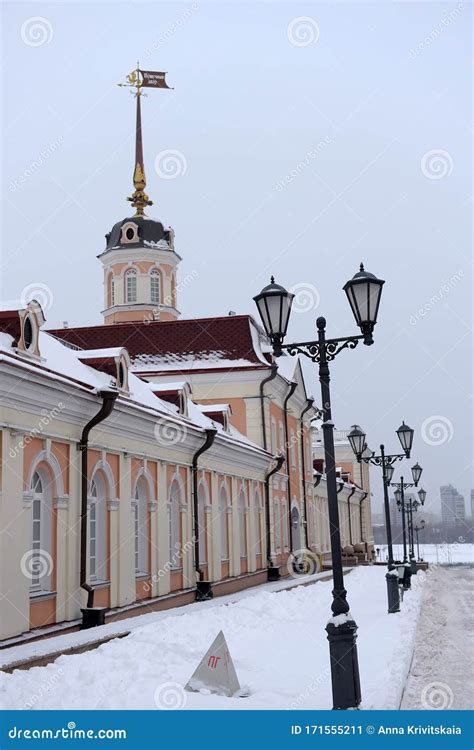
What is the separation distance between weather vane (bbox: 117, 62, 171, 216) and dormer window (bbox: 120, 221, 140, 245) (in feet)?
3.26

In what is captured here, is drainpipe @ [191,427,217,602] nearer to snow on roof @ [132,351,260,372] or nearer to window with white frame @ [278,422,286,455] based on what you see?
snow on roof @ [132,351,260,372]

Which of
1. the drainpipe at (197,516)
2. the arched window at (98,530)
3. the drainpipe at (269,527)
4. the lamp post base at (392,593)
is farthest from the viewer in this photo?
the drainpipe at (269,527)

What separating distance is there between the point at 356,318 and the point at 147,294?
85.0ft

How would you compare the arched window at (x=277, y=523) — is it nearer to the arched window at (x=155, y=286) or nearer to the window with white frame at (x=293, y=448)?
the window with white frame at (x=293, y=448)

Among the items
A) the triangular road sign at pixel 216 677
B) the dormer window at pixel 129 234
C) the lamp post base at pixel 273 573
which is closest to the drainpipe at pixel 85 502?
the triangular road sign at pixel 216 677

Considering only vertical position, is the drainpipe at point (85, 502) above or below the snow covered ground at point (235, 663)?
above

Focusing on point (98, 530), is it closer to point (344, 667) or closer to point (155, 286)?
point (344, 667)

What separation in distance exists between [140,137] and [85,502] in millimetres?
29074

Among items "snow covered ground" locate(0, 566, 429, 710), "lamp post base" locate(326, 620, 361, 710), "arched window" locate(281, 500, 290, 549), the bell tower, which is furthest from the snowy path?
the bell tower

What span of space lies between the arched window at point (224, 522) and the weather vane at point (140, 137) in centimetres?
1703

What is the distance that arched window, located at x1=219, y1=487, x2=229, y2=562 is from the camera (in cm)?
2295

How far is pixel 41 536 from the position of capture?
12602 millimetres

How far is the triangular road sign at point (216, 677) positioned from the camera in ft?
29.5
